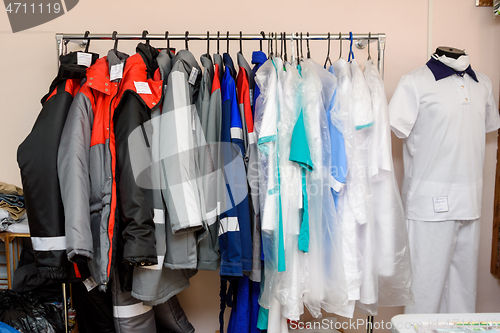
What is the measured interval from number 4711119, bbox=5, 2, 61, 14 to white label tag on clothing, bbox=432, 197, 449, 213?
2.39m

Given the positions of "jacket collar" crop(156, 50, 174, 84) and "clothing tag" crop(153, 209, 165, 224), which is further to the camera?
"jacket collar" crop(156, 50, 174, 84)

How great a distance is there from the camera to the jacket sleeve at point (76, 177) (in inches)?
48.4

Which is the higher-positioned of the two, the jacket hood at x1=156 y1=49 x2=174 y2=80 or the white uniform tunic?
the jacket hood at x1=156 y1=49 x2=174 y2=80

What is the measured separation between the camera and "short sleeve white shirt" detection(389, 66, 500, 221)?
5.64 feet

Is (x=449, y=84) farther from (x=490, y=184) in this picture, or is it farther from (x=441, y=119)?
(x=490, y=184)

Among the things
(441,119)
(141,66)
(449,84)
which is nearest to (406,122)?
(441,119)

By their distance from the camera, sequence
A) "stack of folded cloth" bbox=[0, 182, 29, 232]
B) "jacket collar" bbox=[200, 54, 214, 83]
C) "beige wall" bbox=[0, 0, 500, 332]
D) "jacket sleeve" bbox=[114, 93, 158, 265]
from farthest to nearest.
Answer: "beige wall" bbox=[0, 0, 500, 332] → "stack of folded cloth" bbox=[0, 182, 29, 232] → "jacket collar" bbox=[200, 54, 214, 83] → "jacket sleeve" bbox=[114, 93, 158, 265]

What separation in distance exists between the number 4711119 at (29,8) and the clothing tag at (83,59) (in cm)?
78

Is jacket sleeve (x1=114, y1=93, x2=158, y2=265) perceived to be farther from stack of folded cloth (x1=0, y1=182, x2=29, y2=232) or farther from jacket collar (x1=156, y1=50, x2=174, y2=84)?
stack of folded cloth (x1=0, y1=182, x2=29, y2=232)

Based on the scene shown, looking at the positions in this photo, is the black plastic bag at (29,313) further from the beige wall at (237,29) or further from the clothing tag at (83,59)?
the clothing tag at (83,59)

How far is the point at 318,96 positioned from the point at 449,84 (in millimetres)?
838

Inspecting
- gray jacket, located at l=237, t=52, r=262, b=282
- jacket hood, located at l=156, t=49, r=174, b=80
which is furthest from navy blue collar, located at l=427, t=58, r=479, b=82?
jacket hood, located at l=156, t=49, r=174, b=80

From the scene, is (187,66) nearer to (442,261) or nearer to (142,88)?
(142,88)

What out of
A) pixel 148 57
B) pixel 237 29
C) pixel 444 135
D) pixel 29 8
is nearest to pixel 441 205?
pixel 444 135
